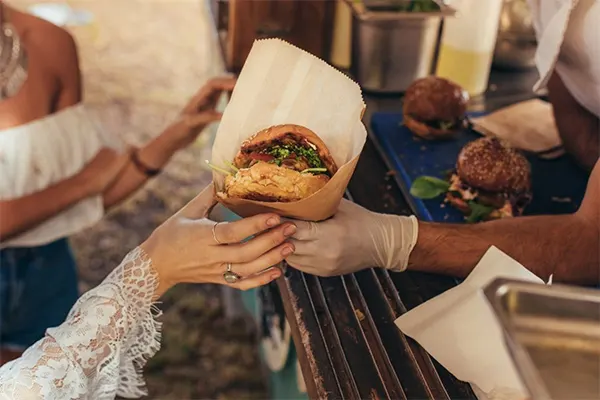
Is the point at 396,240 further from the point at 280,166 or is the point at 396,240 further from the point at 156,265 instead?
the point at 156,265

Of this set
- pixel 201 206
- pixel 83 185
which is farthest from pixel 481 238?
pixel 83 185

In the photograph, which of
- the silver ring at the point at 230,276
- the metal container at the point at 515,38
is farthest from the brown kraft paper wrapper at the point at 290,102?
the metal container at the point at 515,38

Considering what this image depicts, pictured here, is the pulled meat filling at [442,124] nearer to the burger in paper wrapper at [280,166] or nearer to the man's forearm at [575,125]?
the man's forearm at [575,125]

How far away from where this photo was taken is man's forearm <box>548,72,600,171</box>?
144 centimetres

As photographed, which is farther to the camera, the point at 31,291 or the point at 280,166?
the point at 31,291

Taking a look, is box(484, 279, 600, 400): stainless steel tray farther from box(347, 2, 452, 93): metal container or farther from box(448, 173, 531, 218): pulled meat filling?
box(347, 2, 452, 93): metal container

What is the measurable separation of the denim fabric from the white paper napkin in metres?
0.97

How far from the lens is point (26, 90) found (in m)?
1.54

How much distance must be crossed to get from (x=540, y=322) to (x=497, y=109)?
1289 mm

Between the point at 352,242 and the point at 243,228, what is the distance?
183 mm

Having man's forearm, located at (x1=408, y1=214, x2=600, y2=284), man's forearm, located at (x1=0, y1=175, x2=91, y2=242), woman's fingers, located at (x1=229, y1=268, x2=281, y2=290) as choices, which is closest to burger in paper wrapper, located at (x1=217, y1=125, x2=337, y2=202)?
woman's fingers, located at (x1=229, y1=268, x2=281, y2=290)

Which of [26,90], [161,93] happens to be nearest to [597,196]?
[26,90]

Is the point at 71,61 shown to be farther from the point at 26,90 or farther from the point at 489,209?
the point at 489,209

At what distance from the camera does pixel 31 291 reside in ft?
5.35
